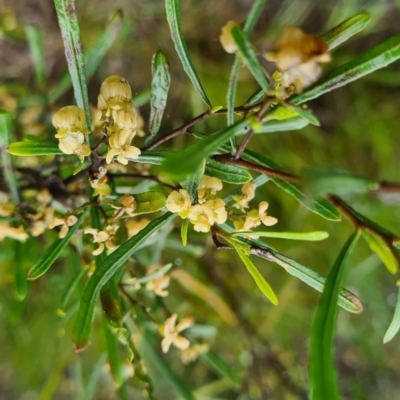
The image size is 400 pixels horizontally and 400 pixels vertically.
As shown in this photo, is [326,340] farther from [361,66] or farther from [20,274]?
[20,274]

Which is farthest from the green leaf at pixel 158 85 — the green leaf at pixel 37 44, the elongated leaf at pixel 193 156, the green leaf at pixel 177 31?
the green leaf at pixel 37 44

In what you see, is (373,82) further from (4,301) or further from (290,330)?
(4,301)

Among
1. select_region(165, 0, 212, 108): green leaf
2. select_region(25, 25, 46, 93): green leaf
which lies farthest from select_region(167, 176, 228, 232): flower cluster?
select_region(25, 25, 46, 93): green leaf

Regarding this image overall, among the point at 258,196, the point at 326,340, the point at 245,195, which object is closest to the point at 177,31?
the point at 245,195

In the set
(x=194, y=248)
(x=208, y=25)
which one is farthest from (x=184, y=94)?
(x=194, y=248)

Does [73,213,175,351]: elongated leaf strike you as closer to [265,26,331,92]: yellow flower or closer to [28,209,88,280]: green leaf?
[28,209,88,280]: green leaf

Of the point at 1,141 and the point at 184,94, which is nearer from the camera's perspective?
the point at 1,141

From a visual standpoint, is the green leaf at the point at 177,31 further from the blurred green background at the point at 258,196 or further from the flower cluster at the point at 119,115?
the blurred green background at the point at 258,196
